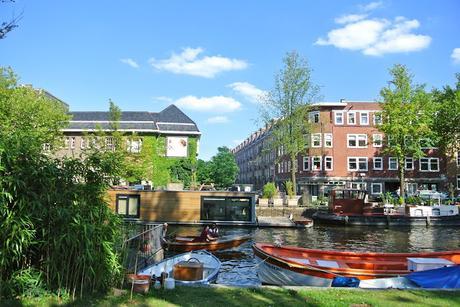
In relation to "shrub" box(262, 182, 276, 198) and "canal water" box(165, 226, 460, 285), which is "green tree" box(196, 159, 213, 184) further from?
"canal water" box(165, 226, 460, 285)

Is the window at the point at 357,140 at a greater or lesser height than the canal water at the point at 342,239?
greater

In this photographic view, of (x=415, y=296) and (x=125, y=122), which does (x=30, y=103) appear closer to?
(x=125, y=122)

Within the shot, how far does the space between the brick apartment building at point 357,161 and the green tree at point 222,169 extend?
77.8ft

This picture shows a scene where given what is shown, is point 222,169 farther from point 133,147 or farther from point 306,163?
point 133,147

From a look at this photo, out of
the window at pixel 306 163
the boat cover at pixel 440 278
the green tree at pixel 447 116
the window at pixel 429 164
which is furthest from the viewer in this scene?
the window at pixel 306 163

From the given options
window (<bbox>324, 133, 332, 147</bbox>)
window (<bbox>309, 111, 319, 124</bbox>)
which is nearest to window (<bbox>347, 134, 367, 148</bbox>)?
window (<bbox>324, 133, 332, 147</bbox>)

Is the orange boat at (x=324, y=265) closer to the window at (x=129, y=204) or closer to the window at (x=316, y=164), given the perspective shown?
the window at (x=129, y=204)

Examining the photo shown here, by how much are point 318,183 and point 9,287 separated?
52.4 m

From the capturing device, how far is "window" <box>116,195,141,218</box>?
106ft

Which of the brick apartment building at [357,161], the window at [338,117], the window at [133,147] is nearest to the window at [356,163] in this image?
the brick apartment building at [357,161]

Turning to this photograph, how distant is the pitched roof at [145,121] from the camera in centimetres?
5494

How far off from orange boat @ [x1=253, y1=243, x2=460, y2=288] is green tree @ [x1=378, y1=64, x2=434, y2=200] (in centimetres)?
3109

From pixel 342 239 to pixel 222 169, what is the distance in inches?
2069

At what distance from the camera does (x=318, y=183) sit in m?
57.3
